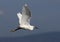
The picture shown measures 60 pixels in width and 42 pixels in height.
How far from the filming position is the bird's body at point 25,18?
15.1m

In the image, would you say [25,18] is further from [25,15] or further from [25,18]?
[25,15]

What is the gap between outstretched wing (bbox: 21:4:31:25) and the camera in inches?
592

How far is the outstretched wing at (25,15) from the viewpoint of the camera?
15047 millimetres

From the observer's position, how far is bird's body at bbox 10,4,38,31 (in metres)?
15.1

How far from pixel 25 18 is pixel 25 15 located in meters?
0.34

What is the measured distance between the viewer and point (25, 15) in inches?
613

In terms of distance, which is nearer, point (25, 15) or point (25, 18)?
point (25, 15)

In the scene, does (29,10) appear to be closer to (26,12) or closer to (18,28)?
(26,12)

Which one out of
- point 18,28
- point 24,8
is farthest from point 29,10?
point 18,28

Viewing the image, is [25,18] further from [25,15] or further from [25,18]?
[25,15]

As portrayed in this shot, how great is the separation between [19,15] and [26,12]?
996 mm

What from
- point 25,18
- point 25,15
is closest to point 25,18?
point 25,18

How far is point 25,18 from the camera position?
15883 millimetres

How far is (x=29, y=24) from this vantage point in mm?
15703
